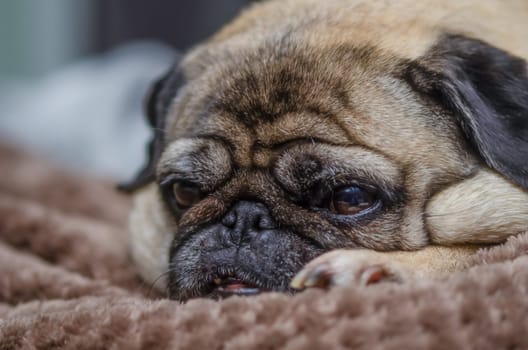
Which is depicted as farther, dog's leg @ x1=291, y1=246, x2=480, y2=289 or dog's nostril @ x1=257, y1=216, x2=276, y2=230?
dog's nostril @ x1=257, y1=216, x2=276, y2=230

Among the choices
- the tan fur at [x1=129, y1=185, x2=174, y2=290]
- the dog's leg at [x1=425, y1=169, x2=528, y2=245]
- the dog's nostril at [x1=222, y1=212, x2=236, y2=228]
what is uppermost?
the dog's leg at [x1=425, y1=169, x2=528, y2=245]

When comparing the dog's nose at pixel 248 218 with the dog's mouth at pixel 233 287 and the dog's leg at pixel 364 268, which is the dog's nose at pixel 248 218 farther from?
the dog's leg at pixel 364 268

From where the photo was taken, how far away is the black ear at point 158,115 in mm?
2139

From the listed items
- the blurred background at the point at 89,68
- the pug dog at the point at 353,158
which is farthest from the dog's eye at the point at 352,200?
the blurred background at the point at 89,68

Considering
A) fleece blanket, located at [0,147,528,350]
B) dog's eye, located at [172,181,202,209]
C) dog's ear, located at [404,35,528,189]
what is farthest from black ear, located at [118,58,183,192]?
dog's ear, located at [404,35,528,189]

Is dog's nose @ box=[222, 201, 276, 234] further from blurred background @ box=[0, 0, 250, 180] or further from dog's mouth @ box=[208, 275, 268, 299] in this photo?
blurred background @ box=[0, 0, 250, 180]

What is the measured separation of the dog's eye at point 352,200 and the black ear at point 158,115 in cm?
70

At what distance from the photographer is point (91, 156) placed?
425 centimetres

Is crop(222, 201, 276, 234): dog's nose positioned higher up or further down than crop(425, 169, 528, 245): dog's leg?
further down

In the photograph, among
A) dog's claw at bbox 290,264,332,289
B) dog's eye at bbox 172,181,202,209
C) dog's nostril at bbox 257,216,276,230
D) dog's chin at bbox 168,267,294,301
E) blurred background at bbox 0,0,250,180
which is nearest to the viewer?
dog's claw at bbox 290,264,332,289

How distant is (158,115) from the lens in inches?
88.1

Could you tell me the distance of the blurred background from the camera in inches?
166

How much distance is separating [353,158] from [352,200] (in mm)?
89

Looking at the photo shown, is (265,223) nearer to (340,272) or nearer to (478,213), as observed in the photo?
(340,272)
